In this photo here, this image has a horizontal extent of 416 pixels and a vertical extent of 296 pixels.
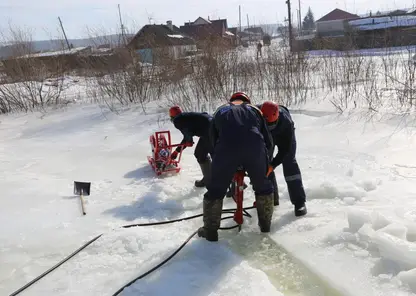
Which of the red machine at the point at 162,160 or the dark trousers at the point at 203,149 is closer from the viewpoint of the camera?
the dark trousers at the point at 203,149

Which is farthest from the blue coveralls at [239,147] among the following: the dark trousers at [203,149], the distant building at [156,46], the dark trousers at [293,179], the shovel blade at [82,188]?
the distant building at [156,46]

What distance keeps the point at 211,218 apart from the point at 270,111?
1061 millimetres

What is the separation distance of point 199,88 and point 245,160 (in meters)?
6.73

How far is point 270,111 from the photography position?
3.30m

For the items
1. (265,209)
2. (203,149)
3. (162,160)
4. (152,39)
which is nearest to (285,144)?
(265,209)

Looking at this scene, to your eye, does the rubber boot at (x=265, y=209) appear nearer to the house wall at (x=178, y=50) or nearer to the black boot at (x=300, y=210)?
the black boot at (x=300, y=210)

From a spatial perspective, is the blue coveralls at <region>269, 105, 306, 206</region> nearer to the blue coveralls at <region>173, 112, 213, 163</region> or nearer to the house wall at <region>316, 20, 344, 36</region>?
the blue coveralls at <region>173, 112, 213, 163</region>

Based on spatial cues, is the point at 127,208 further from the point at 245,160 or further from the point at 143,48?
the point at 143,48

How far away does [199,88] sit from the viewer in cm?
965

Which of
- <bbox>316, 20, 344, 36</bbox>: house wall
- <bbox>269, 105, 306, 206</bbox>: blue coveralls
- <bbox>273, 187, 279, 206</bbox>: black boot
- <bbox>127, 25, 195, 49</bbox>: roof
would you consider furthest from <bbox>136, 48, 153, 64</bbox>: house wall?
<bbox>316, 20, 344, 36</bbox>: house wall

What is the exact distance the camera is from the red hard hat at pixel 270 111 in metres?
3.30

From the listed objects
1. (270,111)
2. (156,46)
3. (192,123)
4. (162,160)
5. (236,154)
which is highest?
(156,46)

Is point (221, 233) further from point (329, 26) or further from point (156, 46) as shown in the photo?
point (329, 26)

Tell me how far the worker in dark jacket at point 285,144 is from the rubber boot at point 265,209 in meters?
0.23
